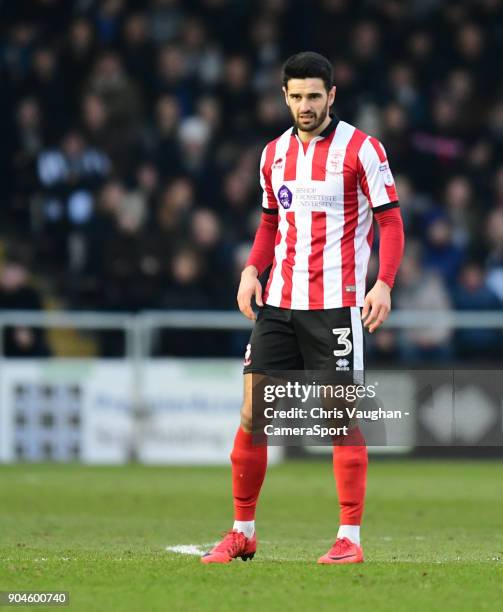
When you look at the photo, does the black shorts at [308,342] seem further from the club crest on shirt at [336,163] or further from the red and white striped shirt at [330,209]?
the club crest on shirt at [336,163]

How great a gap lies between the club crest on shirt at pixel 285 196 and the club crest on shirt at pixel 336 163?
21 cm

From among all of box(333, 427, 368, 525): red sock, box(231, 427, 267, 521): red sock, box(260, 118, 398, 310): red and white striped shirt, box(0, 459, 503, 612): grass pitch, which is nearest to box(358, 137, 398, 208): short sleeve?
box(260, 118, 398, 310): red and white striped shirt

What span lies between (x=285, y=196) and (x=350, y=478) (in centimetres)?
125

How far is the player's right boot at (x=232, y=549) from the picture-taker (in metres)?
6.17

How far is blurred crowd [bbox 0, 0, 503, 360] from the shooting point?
14461 millimetres

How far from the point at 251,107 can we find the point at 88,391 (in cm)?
438

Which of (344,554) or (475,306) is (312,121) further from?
(475,306)

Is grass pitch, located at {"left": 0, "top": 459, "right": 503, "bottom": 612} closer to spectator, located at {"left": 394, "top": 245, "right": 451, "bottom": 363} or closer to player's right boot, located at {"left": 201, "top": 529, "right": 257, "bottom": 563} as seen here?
player's right boot, located at {"left": 201, "top": 529, "right": 257, "bottom": 563}

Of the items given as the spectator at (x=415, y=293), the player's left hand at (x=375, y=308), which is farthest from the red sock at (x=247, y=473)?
the spectator at (x=415, y=293)

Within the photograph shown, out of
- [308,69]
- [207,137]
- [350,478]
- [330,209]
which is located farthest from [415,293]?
[308,69]

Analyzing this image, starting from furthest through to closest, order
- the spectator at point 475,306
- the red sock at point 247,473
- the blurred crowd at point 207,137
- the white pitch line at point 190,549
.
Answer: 1. the blurred crowd at point 207,137
2. the spectator at point 475,306
3. the white pitch line at point 190,549
4. the red sock at point 247,473

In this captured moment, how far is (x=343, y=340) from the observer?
6.29 metres

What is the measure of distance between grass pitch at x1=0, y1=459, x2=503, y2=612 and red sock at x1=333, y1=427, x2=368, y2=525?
24 cm

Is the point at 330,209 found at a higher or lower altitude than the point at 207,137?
lower
